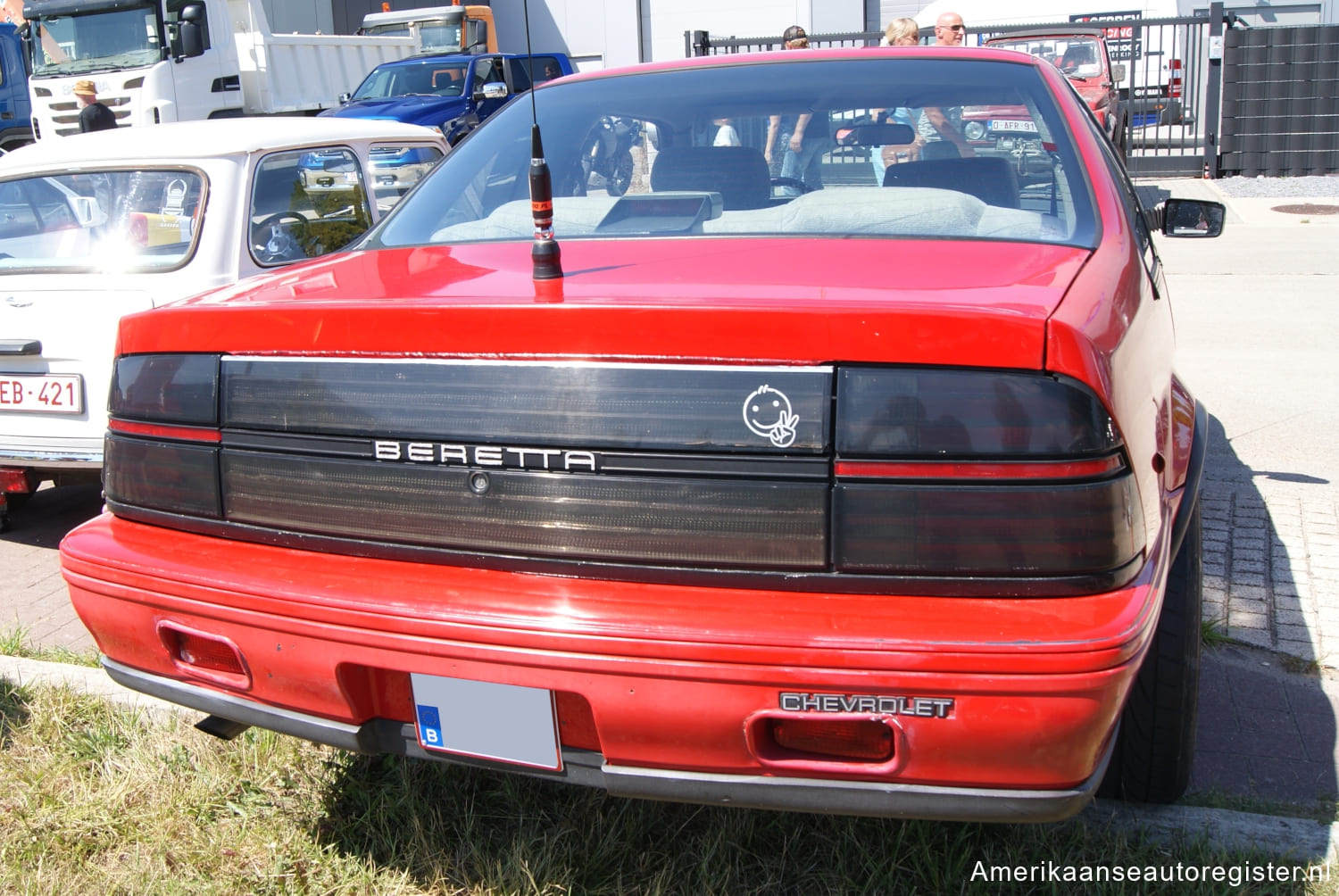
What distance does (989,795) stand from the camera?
176cm

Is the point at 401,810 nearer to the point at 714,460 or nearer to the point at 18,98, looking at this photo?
the point at 714,460

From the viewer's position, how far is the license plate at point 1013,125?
2.85m

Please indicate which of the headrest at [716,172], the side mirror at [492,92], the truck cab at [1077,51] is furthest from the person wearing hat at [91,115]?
A: the headrest at [716,172]

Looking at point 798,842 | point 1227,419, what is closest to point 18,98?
point 1227,419

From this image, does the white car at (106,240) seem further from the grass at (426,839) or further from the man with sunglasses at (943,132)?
the man with sunglasses at (943,132)

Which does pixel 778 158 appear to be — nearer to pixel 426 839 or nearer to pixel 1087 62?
pixel 426 839

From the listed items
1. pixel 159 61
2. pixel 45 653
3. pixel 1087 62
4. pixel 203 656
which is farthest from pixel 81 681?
pixel 1087 62

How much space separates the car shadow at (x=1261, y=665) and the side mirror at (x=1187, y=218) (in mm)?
1146

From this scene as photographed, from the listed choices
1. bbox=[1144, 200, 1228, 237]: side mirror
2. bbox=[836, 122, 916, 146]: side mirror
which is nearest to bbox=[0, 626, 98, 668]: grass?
bbox=[836, 122, 916, 146]: side mirror

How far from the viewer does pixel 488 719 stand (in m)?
1.92

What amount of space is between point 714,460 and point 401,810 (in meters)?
1.31

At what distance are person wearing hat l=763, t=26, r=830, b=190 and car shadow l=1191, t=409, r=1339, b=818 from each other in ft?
5.52

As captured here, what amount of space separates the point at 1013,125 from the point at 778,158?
0.59 meters

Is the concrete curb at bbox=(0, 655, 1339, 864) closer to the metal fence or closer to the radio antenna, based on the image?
the radio antenna
